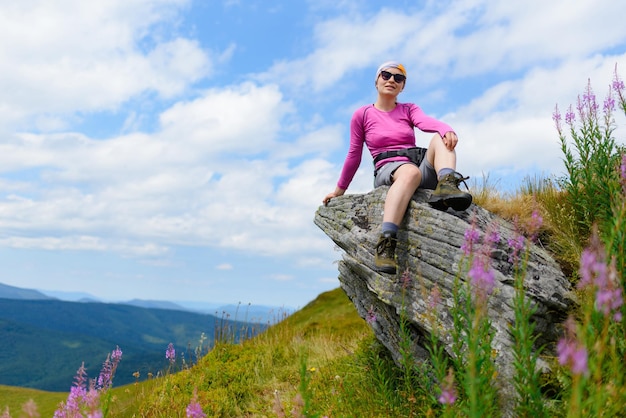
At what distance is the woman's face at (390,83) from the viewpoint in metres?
6.27

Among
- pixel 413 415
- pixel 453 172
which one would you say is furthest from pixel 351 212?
pixel 413 415

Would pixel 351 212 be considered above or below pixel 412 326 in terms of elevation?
above

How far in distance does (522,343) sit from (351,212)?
404 cm

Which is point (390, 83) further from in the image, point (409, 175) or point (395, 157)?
point (409, 175)

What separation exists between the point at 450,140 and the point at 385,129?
1.03 m

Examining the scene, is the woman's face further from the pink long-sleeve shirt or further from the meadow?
the meadow

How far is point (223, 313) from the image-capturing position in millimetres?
10250

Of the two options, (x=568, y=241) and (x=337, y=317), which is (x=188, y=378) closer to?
(x=337, y=317)

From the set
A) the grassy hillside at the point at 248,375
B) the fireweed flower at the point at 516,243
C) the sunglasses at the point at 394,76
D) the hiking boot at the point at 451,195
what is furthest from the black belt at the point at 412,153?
the grassy hillside at the point at 248,375

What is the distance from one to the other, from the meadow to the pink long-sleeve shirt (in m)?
1.56

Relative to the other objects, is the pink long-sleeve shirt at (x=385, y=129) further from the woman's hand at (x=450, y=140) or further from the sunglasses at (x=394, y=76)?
the sunglasses at (x=394, y=76)

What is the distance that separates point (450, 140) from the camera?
546 cm

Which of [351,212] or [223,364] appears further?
[223,364]

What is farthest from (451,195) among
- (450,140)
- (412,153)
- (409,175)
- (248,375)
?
(248,375)
